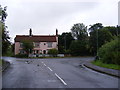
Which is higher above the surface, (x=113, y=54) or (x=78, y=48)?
(x=113, y=54)

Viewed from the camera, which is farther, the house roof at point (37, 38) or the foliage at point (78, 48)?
the house roof at point (37, 38)

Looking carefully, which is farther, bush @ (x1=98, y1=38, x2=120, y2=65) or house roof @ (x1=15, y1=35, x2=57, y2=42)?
house roof @ (x1=15, y1=35, x2=57, y2=42)

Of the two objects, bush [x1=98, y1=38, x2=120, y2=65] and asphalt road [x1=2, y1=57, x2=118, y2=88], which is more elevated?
bush [x1=98, y1=38, x2=120, y2=65]

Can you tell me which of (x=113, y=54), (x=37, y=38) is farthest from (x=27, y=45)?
(x=113, y=54)

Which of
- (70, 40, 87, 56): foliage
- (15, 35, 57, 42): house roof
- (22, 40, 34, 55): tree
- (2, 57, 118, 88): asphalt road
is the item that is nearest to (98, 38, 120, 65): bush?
(2, 57, 118, 88): asphalt road

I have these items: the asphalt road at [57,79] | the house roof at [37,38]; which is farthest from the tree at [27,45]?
the asphalt road at [57,79]

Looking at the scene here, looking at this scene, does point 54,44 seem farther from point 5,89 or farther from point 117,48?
point 5,89

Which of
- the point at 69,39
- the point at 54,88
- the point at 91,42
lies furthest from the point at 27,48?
the point at 54,88

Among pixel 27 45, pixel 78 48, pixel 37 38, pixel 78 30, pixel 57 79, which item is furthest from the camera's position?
pixel 78 30

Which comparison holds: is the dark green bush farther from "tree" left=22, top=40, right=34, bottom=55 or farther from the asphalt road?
the asphalt road

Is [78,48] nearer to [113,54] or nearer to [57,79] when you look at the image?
[113,54]

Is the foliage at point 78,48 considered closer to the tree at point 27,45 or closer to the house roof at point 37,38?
the house roof at point 37,38

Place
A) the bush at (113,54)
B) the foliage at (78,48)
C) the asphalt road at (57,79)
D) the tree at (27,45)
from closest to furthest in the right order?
1. the asphalt road at (57,79)
2. the bush at (113,54)
3. the tree at (27,45)
4. the foliage at (78,48)

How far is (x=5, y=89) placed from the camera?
35.8 ft
